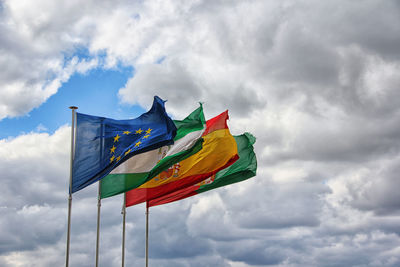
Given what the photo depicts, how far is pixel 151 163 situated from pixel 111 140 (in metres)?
4.95

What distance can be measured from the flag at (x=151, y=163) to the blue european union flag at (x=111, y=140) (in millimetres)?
2248

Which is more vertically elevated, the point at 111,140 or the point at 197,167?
the point at 111,140

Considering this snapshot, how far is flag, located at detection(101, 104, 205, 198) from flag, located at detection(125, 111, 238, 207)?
74.9 inches

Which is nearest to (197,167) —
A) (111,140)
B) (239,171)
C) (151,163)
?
(151,163)

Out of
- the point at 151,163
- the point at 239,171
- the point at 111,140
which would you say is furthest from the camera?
the point at 239,171

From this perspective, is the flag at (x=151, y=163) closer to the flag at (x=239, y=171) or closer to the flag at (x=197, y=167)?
the flag at (x=197, y=167)

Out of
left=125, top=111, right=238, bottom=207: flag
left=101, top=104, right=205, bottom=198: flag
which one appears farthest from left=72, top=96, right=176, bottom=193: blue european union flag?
left=125, top=111, right=238, bottom=207: flag

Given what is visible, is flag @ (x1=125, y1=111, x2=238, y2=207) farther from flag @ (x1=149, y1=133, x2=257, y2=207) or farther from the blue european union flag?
the blue european union flag

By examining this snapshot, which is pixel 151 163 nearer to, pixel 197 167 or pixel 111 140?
pixel 197 167

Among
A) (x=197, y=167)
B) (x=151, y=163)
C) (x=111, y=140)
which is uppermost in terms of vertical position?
(x=111, y=140)

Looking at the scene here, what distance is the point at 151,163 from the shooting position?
1603 inches

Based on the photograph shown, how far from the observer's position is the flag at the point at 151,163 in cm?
3838

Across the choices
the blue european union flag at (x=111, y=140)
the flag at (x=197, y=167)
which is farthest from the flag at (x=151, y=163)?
the blue european union flag at (x=111, y=140)

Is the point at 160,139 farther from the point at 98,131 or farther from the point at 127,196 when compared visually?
the point at 127,196
